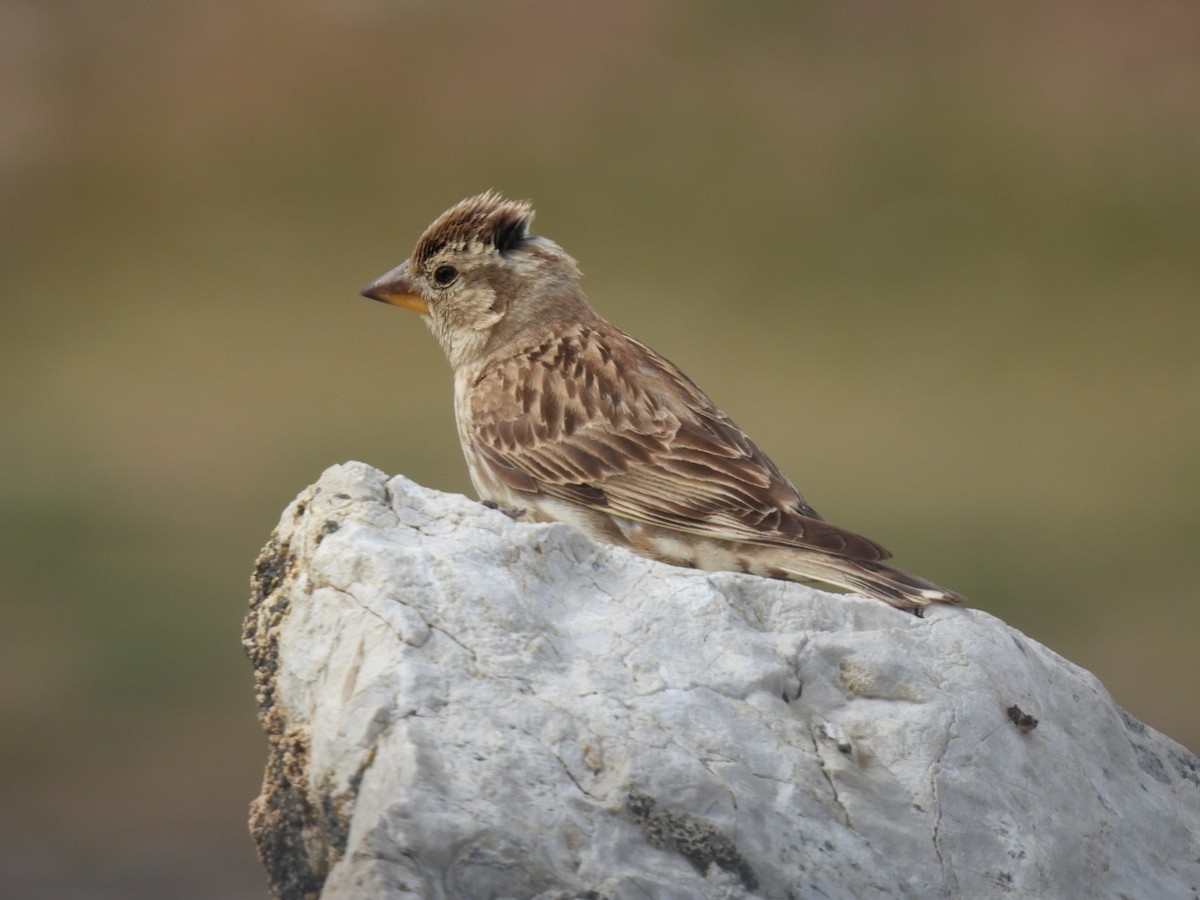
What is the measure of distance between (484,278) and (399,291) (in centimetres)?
37

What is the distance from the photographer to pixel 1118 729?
13.9ft

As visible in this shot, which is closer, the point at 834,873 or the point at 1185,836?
the point at 834,873

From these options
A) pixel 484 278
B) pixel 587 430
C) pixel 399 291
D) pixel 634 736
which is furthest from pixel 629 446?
pixel 634 736

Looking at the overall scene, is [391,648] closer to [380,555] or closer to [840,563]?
[380,555]

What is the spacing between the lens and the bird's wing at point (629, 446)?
15.2 ft

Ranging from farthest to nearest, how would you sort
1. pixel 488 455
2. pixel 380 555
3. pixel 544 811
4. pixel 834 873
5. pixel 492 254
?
pixel 492 254 → pixel 488 455 → pixel 380 555 → pixel 834 873 → pixel 544 811

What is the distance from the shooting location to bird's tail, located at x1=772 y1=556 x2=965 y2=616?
4.16m

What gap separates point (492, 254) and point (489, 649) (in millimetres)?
2671

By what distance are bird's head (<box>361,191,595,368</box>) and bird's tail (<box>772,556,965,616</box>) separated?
1.85 m

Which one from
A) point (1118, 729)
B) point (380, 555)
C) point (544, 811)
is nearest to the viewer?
point (544, 811)

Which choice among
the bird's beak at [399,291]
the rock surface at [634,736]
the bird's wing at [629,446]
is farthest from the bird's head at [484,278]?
the rock surface at [634,736]

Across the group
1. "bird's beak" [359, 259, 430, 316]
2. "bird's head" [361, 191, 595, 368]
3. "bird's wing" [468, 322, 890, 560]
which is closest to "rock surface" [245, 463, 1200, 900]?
"bird's wing" [468, 322, 890, 560]

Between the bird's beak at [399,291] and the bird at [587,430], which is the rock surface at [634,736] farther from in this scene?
the bird's beak at [399,291]

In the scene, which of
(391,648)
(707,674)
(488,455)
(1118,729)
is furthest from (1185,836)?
(488,455)
